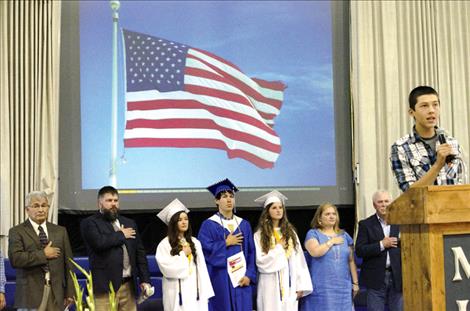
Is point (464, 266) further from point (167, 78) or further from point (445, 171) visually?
point (167, 78)

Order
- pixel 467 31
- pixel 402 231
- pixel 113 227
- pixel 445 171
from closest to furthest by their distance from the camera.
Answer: pixel 402 231 → pixel 445 171 → pixel 113 227 → pixel 467 31

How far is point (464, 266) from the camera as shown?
8.95ft

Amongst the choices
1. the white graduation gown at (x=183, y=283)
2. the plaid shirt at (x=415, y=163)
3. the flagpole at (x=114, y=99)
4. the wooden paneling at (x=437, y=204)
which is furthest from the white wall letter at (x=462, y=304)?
the flagpole at (x=114, y=99)

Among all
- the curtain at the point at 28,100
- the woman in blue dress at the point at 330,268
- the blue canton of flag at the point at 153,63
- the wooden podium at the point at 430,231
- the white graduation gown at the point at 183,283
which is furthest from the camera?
the blue canton of flag at the point at 153,63

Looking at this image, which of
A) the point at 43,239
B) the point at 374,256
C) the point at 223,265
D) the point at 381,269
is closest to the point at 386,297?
the point at 381,269

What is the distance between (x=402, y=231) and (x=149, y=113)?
5.64 metres

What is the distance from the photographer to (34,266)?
6285 millimetres

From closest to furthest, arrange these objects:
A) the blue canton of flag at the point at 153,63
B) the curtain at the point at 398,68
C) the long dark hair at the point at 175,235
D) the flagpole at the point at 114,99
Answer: the long dark hair at the point at 175,235 → the flagpole at the point at 114,99 → the blue canton of flag at the point at 153,63 → the curtain at the point at 398,68

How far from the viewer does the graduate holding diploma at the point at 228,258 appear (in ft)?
22.1

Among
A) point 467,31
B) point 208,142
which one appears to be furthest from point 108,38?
point 467,31

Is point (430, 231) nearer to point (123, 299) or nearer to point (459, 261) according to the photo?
point (459, 261)

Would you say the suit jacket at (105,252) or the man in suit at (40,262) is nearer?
the man in suit at (40,262)

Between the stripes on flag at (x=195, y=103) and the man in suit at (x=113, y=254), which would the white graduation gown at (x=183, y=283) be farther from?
the stripes on flag at (x=195, y=103)

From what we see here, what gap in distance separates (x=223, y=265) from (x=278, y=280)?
0.53 m
